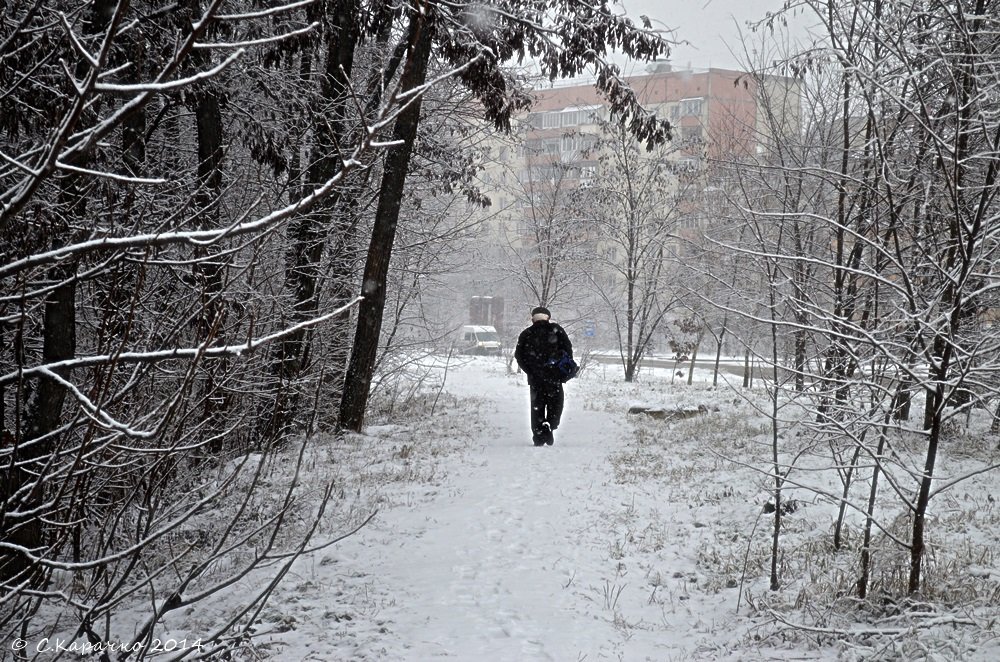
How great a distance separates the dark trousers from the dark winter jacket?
85 millimetres

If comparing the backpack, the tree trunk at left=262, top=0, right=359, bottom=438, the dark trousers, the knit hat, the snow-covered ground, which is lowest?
the snow-covered ground

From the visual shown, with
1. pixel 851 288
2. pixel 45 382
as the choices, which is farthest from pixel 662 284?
pixel 45 382

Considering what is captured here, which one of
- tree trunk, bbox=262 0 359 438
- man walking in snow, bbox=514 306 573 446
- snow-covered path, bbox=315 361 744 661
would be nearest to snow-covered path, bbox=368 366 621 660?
snow-covered path, bbox=315 361 744 661

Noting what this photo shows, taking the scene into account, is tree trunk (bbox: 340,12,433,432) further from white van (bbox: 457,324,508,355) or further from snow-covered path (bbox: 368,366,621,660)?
white van (bbox: 457,324,508,355)

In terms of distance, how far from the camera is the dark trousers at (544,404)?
963 centimetres

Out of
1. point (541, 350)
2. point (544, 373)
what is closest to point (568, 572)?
point (544, 373)

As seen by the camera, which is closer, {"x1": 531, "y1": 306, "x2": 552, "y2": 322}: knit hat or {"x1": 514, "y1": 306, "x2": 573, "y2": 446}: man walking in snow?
{"x1": 514, "y1": 306, "x2": 573, "y2": 446}: man walking in snow

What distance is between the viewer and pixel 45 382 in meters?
4.04

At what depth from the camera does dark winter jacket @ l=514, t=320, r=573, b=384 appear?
9727mm

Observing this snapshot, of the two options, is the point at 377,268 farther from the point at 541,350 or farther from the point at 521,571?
the point at 521,571

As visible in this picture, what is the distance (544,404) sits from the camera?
31.7 feet

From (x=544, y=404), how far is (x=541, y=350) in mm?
796

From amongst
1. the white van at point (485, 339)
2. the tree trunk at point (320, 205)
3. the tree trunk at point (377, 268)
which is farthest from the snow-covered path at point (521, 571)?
the white van at point (485, 339)

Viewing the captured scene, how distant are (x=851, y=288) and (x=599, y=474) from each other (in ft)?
11.1
